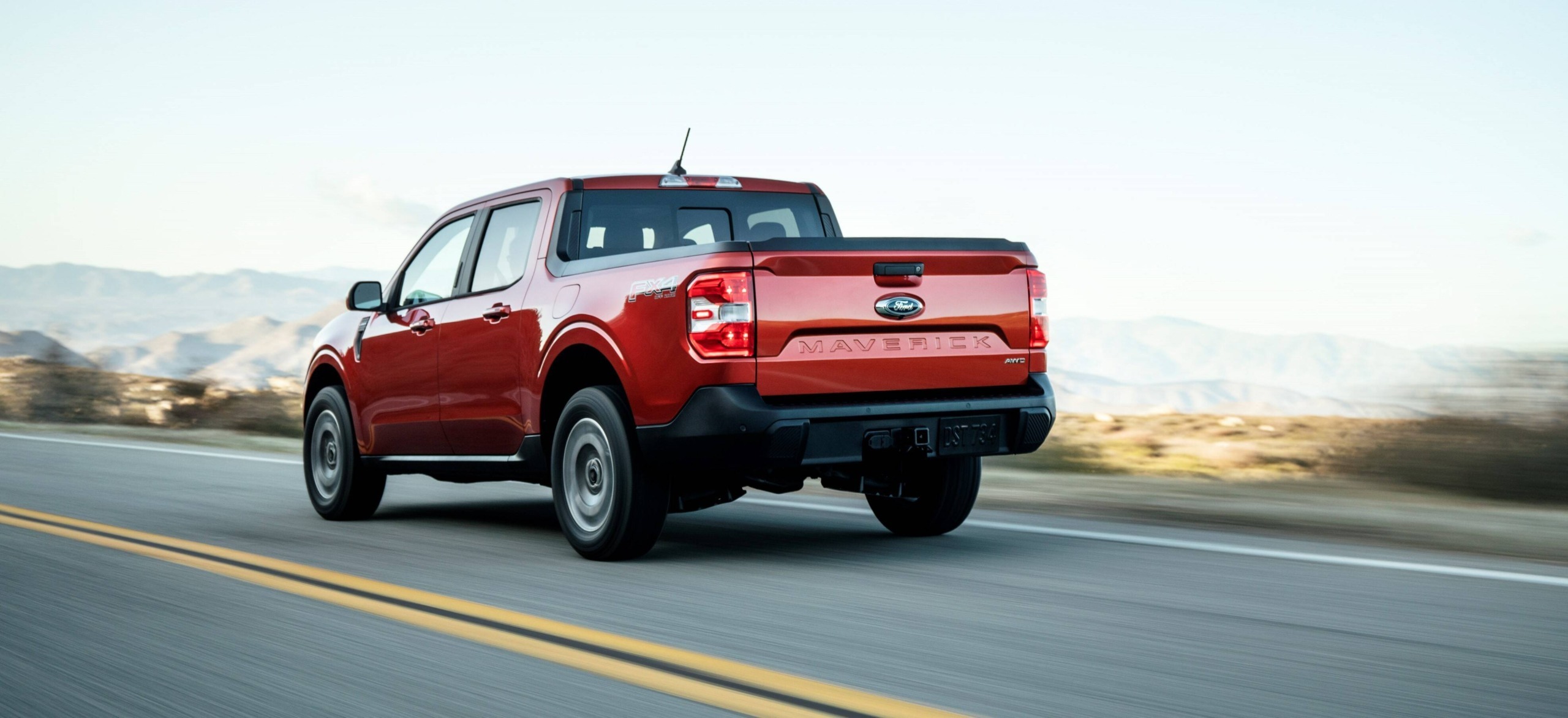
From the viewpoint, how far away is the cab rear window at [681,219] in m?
7.72

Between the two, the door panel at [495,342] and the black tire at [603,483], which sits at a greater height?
the door panel at [495,342]

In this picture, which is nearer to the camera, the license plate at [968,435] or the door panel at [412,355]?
the license plate at [968,435]

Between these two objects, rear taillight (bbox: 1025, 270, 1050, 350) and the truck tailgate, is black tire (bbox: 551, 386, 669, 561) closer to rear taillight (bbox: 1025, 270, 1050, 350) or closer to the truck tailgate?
the truck tailgate

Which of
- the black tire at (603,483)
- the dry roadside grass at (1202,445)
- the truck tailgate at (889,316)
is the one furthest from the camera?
Result: the dry roadside grass at (1202,445)

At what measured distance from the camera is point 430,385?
8.44 metres

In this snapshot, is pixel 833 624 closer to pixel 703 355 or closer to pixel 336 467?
pixel 703 355

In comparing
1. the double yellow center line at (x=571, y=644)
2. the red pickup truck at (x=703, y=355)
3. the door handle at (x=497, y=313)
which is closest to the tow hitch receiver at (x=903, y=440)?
the red pickup truck at (x=703, y=355)

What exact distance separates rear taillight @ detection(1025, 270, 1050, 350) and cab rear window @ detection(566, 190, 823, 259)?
1381 mm

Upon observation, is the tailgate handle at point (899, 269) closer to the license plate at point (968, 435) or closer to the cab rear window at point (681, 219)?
the license plate at point (968, 435)

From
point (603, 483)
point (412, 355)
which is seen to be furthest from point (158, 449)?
point (603, 483)

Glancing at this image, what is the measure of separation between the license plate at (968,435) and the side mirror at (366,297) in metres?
3.89

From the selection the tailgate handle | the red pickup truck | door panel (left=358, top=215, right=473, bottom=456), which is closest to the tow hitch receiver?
the red pickup truck

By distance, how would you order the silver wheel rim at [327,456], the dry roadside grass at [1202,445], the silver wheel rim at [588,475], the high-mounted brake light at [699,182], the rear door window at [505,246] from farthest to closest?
1. the dry roadside grass at [1202,445]
2. the silver wheel rim at [327,456]
3. the high-mounted brake light at [699,182]
4. the rear door window at [505,246]
5. the silver wheel rim at [588,475]

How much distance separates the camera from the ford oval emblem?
6691 mm
